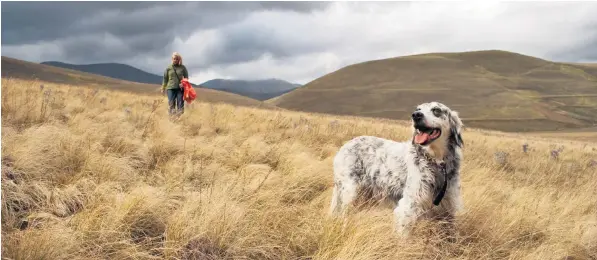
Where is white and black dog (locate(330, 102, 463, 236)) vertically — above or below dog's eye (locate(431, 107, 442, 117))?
below

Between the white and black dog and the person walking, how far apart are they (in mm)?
9397

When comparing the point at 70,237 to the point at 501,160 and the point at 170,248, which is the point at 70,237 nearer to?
the point at 170,248

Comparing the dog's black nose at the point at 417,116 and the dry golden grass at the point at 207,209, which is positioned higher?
the dog's black nose at the point at 417,116

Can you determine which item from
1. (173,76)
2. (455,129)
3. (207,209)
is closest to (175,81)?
(173,76)

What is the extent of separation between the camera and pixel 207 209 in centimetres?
416

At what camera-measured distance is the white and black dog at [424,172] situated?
4.82 m

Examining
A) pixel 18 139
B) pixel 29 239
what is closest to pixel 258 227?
pixel 29 239

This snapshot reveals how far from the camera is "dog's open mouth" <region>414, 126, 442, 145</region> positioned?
485cm

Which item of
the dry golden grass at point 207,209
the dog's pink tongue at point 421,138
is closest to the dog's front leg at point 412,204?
the dry golden grass at point 207,209

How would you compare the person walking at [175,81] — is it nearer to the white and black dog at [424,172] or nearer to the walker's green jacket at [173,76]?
the walker's green jacket at [173,76]

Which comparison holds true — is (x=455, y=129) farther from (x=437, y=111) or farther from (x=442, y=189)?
(x=442, y=189)

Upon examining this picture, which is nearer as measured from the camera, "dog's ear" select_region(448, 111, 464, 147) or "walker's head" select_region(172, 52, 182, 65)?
"dog's ear" select_region(448, 111, 464, 147)

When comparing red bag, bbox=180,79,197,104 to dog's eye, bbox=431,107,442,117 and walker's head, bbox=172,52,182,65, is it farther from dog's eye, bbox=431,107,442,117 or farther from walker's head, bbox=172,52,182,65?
dog's eye, bbox=431,107,442,117

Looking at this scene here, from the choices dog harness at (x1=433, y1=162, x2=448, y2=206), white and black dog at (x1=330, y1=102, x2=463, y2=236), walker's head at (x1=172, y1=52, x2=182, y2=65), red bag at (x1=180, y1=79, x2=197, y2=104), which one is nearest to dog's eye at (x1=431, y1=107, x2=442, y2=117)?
white and black dog at (x1=330, y1=102, x2=463, y2=236)
